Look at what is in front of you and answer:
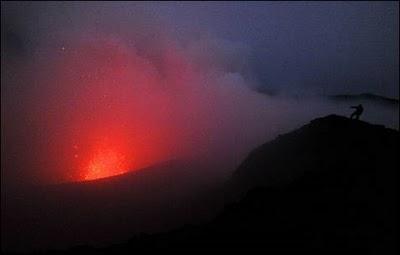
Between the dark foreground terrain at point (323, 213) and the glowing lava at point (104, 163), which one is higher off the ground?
the glowing lava at point (104, 163)

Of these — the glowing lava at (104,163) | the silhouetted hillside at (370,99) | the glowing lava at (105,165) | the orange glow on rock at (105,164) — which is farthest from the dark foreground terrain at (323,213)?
the silhouetted hillside at (370,99)

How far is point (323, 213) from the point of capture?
18.9 meters

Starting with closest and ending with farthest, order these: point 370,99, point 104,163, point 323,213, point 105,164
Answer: point 323,213 → point 105,164 → point 104,163 → point 370,99

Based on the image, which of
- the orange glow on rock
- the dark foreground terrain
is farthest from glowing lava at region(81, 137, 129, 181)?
the dark foreground terrain

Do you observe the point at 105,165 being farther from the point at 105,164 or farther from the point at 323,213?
the point at 323,213

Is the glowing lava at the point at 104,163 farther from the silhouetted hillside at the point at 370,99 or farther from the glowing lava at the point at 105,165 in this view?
the silhouetted hillside at the point at 370,99

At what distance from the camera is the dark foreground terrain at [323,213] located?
17.7 metres

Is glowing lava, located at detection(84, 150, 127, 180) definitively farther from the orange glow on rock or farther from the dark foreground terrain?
the dark foreground terrain

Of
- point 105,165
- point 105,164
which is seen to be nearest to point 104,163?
point 105,164

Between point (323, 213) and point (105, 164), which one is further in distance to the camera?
point (105, 164)

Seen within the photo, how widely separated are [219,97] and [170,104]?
12.9 m

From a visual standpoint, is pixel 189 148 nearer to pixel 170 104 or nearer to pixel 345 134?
pixel 170 104

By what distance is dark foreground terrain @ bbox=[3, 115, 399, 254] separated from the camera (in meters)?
17.7

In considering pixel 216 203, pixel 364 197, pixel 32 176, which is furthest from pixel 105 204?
pixel 32 176
